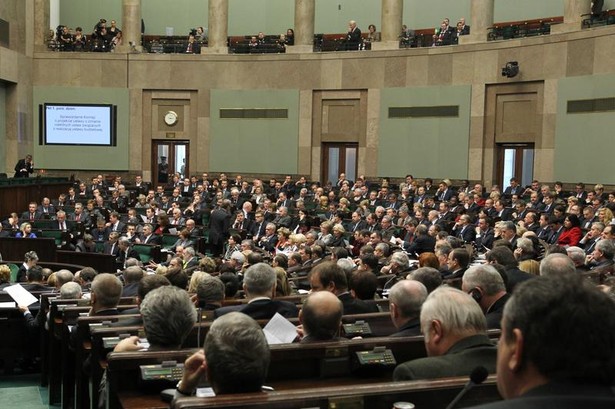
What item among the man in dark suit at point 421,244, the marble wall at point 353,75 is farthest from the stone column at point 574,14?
the man in dark suit at point 421,244

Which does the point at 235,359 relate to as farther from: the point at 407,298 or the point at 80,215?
the point at 80,215

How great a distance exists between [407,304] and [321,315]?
0.53 meters

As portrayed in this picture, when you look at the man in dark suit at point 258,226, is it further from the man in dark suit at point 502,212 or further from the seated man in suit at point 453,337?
the seated man in suit at point 453,337

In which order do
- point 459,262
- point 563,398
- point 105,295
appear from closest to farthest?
point 563,398
point 105,295
point 459,262

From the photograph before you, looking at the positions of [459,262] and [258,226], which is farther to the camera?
[258,226]

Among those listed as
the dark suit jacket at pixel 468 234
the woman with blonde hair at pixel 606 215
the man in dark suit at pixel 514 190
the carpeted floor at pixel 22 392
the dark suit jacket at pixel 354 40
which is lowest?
the carpeted floor at pixel 22 392

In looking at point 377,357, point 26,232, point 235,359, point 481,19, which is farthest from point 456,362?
point 481,19

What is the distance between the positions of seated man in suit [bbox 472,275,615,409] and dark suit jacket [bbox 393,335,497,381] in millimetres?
1192

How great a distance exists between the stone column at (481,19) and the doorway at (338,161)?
485cm

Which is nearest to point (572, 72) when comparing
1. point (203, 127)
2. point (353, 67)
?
point (353, 67)

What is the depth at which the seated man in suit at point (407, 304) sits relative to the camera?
3916 mm

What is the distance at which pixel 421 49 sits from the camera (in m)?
21.4

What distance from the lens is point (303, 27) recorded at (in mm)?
23219

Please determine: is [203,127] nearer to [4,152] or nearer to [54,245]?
[4,152]
